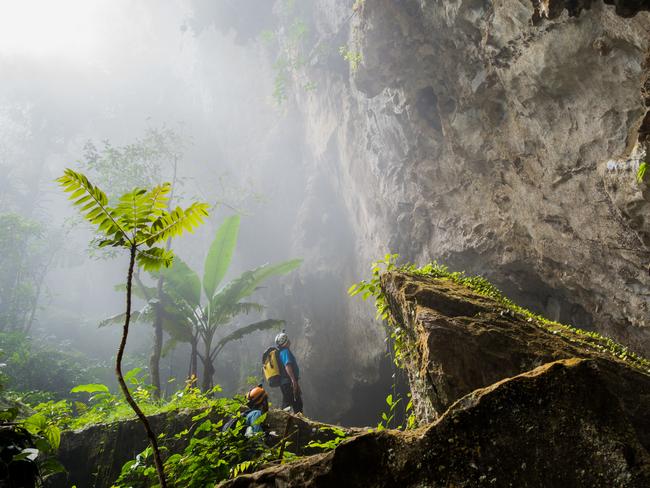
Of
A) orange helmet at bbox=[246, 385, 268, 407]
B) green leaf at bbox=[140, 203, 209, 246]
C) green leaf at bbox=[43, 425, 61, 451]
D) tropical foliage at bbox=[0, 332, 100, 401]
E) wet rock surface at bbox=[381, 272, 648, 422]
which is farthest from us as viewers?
tropical foliage at bbox=[0, 332, 100, 401]

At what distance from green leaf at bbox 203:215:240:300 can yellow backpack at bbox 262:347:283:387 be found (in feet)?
7.99

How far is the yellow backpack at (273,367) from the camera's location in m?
6.08

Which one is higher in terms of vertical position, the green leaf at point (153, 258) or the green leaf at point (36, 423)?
the green leaf at point (153, 258)

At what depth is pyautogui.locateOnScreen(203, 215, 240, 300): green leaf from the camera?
7961 mm

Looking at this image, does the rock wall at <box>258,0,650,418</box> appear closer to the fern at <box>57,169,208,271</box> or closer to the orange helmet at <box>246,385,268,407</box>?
the fern at <box>57,169,208,271</box>

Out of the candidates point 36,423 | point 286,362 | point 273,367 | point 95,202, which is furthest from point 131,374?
point 273,367

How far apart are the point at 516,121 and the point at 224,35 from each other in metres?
19.9

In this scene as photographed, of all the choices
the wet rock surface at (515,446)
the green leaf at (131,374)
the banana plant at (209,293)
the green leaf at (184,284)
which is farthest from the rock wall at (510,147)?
the green leaf at (184,284)

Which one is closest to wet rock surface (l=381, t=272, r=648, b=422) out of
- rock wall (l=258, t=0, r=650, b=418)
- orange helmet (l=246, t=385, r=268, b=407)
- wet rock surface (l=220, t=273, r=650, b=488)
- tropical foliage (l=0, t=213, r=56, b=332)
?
wet rock surface (l=220, t=273, r=650, b=488)

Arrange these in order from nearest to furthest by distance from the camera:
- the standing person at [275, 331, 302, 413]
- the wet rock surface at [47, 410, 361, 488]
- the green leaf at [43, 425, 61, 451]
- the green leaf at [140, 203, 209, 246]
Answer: the green leaf at [140, 203, 209, 246]
the green leaf at [43, 425, 61, 451]
the wet rock surface at [47, 410, 361, 488]
the standing person at [275, 331, 302, 413]

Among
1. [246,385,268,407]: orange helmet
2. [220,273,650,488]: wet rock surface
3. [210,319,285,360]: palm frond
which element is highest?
[210,319,285,360]: palm frond

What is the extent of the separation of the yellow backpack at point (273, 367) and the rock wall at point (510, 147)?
3.90 meters

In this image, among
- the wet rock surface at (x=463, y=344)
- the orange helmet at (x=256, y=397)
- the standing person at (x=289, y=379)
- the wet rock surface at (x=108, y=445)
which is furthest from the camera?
the standing person at (x=289, y=379)

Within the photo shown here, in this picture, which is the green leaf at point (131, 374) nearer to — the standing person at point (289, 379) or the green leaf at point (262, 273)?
the standing person at point (289, 379)
